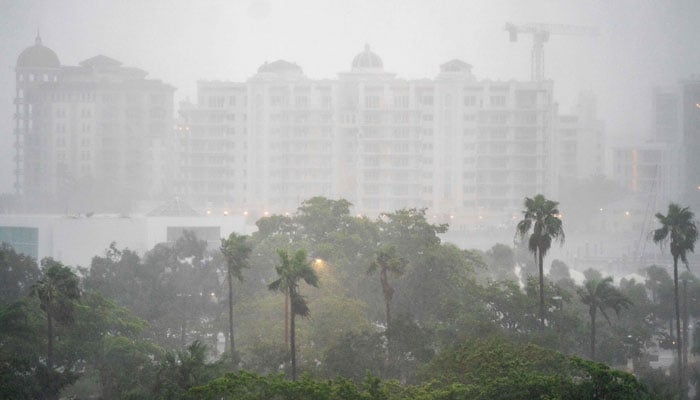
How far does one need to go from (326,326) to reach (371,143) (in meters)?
120

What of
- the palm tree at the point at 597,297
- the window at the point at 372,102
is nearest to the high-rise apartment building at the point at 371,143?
the window at the point at 372,102

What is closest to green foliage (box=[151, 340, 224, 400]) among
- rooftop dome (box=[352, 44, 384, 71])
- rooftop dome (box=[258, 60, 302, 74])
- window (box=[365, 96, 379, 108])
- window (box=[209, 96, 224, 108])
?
window (box=[365, 96, 379, 108])

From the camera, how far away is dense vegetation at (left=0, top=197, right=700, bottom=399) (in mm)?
42719

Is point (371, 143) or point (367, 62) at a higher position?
point (367, 62)

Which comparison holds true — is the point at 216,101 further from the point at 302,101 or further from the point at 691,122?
the point at 691,122

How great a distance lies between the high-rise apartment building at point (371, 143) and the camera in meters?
178

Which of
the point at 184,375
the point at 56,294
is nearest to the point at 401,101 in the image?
the point at 56,294

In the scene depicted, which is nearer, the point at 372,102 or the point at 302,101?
the point at 372,102

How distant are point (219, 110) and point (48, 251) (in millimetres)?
72663

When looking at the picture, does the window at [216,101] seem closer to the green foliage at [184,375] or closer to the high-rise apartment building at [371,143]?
the high-rise apartment building at [371,143]

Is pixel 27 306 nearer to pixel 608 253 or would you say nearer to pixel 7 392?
pixel 7 392

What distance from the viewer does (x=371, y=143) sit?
17800 cm

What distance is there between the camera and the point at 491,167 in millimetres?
182625

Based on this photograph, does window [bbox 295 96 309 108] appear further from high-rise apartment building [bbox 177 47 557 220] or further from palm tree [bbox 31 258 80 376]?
palm tree [bbox 31 258 80 376]
